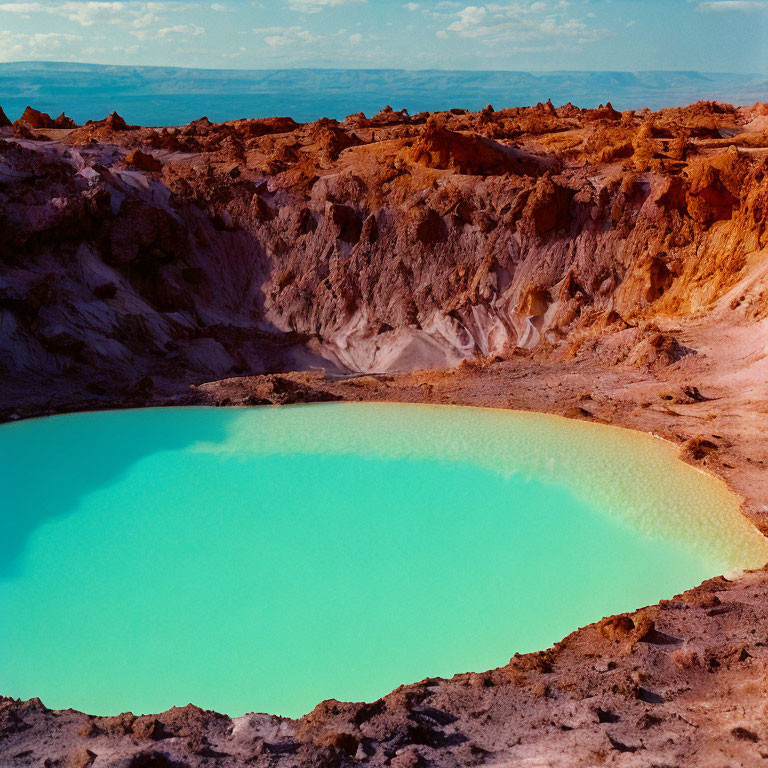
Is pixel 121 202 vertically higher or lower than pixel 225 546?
higher

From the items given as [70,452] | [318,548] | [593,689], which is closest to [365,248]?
[70,452]

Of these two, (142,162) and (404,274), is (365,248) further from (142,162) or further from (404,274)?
(142,162)

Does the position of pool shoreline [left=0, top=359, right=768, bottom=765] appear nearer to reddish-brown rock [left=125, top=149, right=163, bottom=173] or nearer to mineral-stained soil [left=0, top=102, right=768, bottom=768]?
mineral-stained soil [left=0, top=102, right=768, bottom=768]

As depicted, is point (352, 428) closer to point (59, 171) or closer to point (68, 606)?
point (68, 606)

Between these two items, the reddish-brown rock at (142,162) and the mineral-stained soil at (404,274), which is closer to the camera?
the mineral-stained soil at (404,274)

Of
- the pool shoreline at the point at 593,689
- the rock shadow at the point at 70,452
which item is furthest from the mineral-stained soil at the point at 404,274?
the pool shoreline at the point at 593,689

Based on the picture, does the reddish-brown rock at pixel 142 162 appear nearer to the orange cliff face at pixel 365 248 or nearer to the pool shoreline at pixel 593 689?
the orange cliff face at pixel 365 248

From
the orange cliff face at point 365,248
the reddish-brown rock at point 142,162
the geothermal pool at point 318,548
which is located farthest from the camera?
the reddish-brown rock at point 142,162

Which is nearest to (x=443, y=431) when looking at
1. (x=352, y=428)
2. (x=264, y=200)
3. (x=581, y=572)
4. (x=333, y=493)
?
(x=352, y=428)
